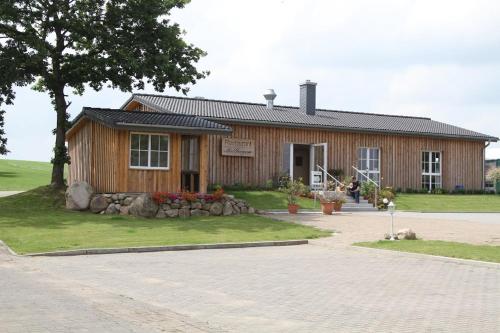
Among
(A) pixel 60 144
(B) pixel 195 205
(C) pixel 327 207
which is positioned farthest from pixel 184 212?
(A) pixel 60 144

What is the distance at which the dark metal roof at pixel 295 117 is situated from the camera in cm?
2859

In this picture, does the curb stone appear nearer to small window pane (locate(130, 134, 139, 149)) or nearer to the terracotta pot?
the terracotta pot

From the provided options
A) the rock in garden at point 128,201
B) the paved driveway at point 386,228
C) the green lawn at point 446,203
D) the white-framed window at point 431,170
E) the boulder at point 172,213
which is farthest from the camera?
the white-framed window at point 431,170

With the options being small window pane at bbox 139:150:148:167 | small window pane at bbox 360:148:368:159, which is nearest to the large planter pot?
small window pane at bbox 139:150:148:167

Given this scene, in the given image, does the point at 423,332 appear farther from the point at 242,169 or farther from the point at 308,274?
the point at 242,169

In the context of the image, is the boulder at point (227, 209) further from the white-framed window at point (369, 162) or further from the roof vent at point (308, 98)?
the roof vent at point (308, 98)

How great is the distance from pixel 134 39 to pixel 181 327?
21219 mm

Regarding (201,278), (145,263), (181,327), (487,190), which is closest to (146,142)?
(145,263)

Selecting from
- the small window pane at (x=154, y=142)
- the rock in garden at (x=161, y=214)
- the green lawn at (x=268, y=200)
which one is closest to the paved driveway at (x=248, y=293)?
the rock in garden at (x=161, y=214)

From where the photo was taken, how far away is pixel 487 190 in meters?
36.6

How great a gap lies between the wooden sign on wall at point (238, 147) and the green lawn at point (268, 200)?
2249mm

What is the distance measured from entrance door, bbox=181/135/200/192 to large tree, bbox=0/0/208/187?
304 cm

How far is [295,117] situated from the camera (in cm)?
3066

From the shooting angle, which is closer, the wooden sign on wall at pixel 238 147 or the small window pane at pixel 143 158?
the small window pane at pixel 143 158
